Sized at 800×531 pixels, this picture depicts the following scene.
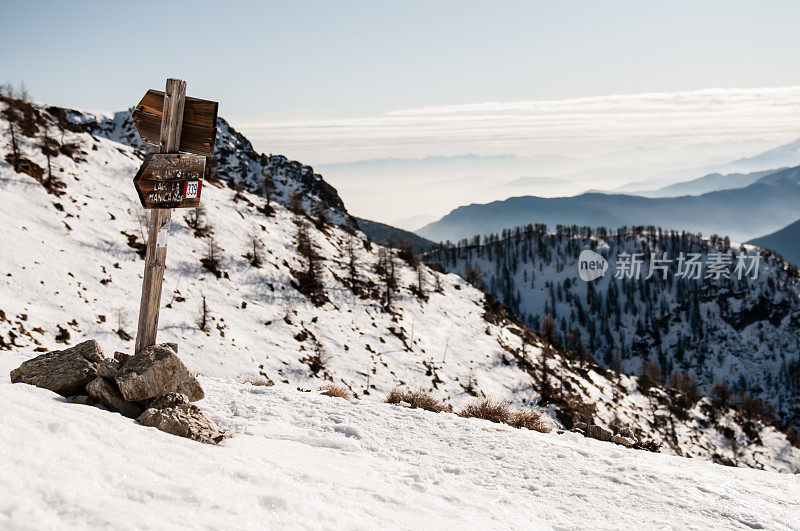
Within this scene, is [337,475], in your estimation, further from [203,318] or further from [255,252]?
[255,252]

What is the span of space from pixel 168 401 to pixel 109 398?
938 millimetres

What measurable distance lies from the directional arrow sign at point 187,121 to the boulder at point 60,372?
415 cm

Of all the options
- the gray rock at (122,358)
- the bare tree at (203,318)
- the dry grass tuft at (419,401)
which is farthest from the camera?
the bare tree at (203,318)

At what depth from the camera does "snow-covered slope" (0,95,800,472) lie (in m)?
28.2

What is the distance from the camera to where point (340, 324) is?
1890 inches

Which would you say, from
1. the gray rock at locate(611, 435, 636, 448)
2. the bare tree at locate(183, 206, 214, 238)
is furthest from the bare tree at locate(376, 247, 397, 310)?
A: the gray rock at locate(611, 435, 636, 448)

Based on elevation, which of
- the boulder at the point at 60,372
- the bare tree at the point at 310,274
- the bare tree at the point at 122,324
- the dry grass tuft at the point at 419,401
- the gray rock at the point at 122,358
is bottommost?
the bare tree at the point at 122,324

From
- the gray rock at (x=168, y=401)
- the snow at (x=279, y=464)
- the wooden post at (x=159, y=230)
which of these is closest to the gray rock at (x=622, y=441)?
the snow at (x=279, y=464)

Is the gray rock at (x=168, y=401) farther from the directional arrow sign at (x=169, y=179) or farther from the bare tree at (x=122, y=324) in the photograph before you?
the bare tree at (x=122, y=324)

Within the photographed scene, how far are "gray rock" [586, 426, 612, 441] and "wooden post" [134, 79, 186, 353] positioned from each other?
41.8 ft

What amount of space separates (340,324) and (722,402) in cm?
13793

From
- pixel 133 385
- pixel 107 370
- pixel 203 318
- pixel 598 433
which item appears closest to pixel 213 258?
pixel 203 318

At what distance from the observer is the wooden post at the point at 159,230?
27.3 feet

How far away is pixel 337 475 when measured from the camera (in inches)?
274
